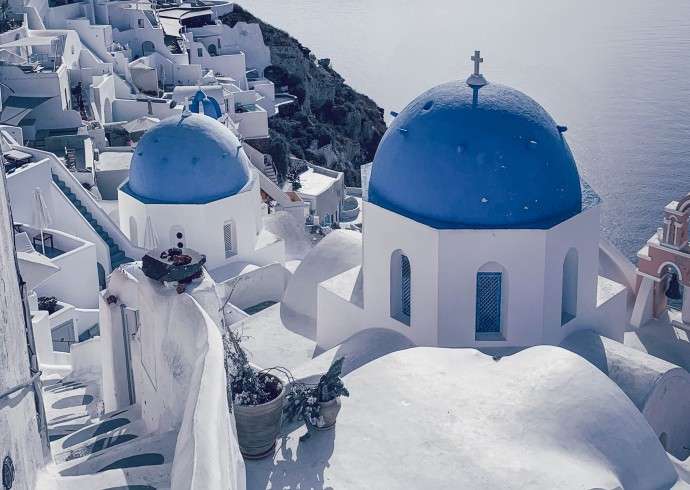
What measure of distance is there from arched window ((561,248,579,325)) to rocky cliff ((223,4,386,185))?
31555 millimetres

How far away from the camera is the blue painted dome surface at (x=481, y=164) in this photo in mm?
12500

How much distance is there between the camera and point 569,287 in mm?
13516

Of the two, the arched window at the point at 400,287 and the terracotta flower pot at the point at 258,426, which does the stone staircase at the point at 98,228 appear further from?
the terracotta flower pot at the point at 258,426

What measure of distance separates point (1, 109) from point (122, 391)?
65.2 ft

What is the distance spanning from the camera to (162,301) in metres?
9.34

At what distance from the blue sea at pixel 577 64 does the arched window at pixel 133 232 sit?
28678mm

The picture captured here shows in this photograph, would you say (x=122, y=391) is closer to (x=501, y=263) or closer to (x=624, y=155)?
(x=501, y=263)

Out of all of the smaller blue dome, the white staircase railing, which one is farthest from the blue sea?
the white staircase railing

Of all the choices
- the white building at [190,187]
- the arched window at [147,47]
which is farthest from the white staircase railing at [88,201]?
the arched window at [147,47]

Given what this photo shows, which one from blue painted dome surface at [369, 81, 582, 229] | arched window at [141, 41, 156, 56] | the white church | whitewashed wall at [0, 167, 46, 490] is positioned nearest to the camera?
whitewashed wall at [0, 167, 46, 490]

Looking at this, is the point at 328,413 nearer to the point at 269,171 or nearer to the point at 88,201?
the point at 88,201

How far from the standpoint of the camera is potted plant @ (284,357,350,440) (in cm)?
996

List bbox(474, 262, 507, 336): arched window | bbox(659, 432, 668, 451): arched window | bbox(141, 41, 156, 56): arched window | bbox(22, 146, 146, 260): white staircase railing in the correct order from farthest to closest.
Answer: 1. bbox(141, 41, 156, 56): arched window
2. bbox(22, 146, 146, 260): white staircase railing
3. bbox(474, 262, 507, 336): arched window
4. bbox(659, 432, 668, 451): arched window

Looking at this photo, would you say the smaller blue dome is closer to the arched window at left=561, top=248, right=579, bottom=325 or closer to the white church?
the white church
